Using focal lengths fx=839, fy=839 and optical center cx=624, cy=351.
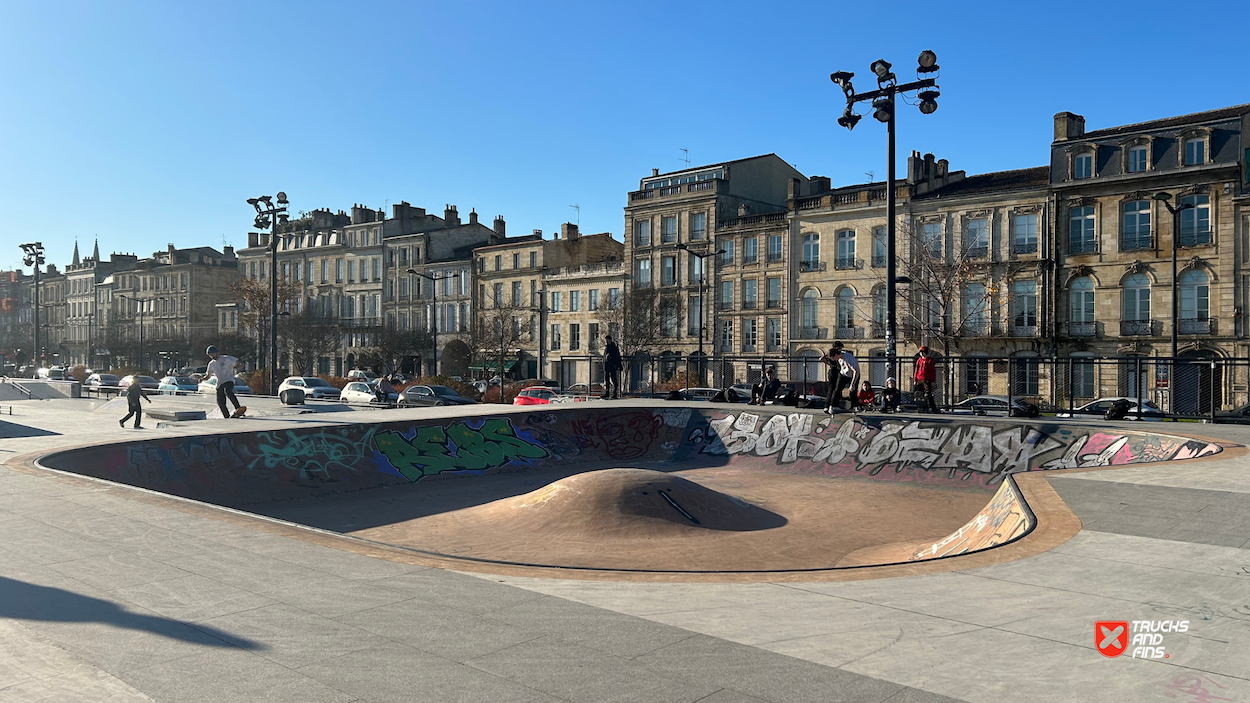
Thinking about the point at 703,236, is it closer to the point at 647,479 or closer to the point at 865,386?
the point at 865,386

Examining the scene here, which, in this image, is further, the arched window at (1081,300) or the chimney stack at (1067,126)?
the chimney stack at (1067,126)

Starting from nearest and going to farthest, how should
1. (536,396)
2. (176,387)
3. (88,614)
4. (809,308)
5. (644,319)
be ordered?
(88,614)
(536,396)
(176,387)
(809,308)
(644,319)

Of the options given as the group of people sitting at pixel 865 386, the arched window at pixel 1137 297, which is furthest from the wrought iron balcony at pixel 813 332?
the group of people sitting at pixel 865 386

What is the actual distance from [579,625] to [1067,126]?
44262 millimetres

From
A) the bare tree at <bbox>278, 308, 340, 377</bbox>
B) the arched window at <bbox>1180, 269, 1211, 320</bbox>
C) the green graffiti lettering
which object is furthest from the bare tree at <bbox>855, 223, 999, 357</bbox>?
the bare tree at <bbox>278, 308, 340, 377</bbox>

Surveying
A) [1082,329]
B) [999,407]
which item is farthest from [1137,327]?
[999,407]

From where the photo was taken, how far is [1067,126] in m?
41.7

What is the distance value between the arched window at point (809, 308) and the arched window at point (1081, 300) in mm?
13648

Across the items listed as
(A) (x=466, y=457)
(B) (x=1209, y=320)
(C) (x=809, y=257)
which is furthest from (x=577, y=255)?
(A) (x=466, y=457)

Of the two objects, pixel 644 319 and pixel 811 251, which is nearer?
pixel 811 251

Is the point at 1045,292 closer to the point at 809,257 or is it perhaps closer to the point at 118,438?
the point at 809,257

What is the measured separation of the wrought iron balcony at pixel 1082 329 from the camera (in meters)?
41.1

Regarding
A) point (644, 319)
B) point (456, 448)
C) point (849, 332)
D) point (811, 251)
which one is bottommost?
point (456, 448)

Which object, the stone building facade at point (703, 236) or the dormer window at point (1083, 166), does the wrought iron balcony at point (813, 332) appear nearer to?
the stone building facade at point (703, 236)
